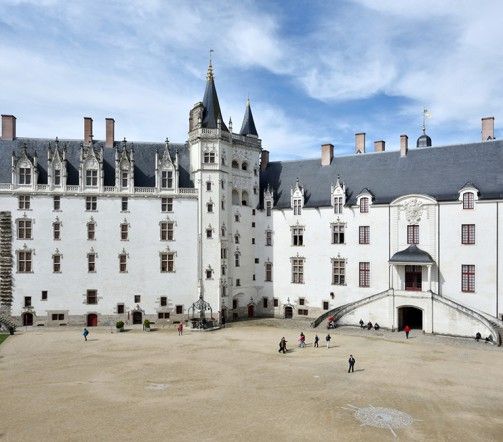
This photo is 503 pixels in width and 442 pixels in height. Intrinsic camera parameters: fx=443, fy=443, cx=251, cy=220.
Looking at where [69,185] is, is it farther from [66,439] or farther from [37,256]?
[66,439]

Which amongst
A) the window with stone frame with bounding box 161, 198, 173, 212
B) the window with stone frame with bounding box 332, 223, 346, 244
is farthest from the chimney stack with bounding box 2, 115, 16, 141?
the window with stone frame with bounding box 332, 223, 346, 244

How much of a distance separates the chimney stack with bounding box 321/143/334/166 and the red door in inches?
627

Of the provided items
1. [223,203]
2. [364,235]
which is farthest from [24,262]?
[364,235]

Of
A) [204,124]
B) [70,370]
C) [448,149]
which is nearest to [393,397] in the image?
[70,370]

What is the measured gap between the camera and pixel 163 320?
47031 millimetres

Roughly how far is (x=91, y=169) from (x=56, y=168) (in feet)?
11.7

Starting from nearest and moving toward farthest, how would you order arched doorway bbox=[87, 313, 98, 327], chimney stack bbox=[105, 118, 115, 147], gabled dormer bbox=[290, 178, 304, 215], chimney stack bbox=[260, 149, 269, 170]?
arched doorway bbox=[87, 313, 98, 327], chimney stack bbox=[105, 118, 115, 147], gabled dormer bbox=[290, 178, 304, 215], chimney stack bbox=[260, 149, 269, 170]

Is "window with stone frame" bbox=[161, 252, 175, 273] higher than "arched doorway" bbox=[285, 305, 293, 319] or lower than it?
higher

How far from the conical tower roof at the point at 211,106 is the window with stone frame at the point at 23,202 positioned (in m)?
20.0

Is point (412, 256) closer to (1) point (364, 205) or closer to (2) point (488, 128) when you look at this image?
(1) point (364, 205)

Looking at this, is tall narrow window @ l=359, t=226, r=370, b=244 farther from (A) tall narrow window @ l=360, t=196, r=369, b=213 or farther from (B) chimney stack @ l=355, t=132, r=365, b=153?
(B) chimney stack @ l=355, t=132, r=365, b=153

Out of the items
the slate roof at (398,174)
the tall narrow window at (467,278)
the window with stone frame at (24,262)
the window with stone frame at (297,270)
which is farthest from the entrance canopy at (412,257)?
the window with stone frame at (24,262)

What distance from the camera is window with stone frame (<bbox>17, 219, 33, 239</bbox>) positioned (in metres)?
45.7

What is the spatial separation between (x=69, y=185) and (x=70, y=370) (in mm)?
23141
